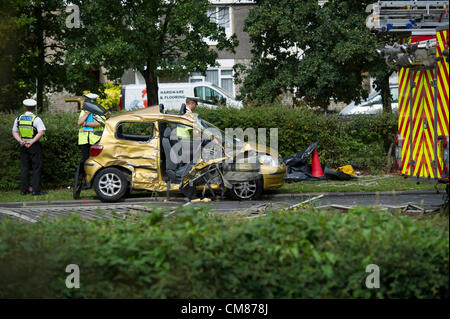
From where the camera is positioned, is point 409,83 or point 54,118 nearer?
point 409,83

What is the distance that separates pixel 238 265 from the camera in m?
4.74

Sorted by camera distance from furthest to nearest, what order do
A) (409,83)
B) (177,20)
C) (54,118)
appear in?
(177,20), (54,118), (409,83)

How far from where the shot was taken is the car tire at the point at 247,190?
483 inches

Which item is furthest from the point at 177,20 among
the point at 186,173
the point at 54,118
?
the point at 186,173

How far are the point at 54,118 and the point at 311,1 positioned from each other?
8951mm

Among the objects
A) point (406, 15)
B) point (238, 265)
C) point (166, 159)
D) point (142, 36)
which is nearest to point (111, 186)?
point (166, 159)

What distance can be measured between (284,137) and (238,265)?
11.3m

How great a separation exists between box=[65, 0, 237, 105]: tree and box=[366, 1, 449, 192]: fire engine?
10.4 metres

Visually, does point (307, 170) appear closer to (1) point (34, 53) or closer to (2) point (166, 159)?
(2) point (166, 159)

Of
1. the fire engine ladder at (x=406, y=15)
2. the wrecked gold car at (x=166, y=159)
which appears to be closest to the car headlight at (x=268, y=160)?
the wrecked gold car at (x=166, y=159)

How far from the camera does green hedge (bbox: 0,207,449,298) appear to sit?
4.65 m

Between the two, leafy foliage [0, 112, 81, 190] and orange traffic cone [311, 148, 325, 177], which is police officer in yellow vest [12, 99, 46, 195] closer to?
leafy foliage [0, 112, 81, 190]
